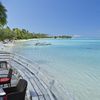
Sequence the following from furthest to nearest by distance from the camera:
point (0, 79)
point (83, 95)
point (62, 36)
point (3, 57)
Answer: point (62, 36) < point (3, 57) < point (83, 95) < point (0, 79)

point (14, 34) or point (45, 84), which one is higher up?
point (45, 84)

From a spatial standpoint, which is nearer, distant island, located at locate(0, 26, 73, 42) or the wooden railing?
the wooden railing

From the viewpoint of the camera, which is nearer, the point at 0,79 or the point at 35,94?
the point at 35,94

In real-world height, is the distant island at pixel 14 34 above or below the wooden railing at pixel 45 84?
below

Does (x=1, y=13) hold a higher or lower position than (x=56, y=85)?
higher

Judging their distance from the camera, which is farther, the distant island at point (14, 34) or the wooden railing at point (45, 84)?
the distant island at point (14, 34)

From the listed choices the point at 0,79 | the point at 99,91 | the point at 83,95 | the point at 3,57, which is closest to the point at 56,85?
the point at 0,79

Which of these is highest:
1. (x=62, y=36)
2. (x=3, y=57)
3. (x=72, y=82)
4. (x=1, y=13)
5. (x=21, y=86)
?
(x=1, y=13)

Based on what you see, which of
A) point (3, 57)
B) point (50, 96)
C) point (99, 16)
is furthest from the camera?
point (99, 16)

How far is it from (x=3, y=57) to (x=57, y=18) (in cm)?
5394

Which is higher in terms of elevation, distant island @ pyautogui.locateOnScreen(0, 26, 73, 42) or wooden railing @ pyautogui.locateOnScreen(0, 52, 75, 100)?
wooden railing @ pyautogui.locateOnScreen(0, 52, 75, 100)

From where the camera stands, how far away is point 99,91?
9078 millimetres

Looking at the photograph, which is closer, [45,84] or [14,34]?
[45,84]

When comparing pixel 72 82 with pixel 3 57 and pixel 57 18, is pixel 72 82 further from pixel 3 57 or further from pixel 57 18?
pixel 57 18
